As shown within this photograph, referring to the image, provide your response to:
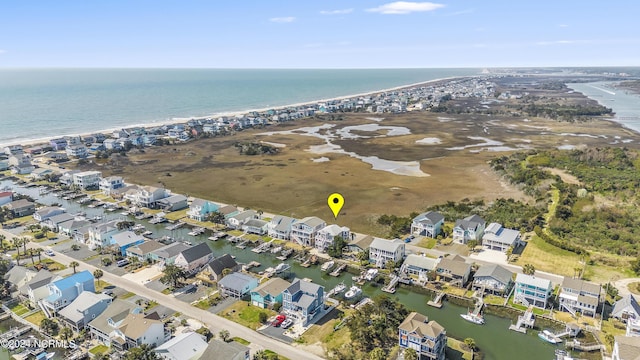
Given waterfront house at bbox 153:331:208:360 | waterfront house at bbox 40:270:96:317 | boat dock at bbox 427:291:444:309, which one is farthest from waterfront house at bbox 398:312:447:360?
waterfront house at bbox 40:270:96:317

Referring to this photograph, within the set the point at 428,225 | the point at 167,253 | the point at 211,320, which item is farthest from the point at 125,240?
the point at 428,225

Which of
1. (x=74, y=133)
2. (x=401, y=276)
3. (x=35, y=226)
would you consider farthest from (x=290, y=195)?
(x=74, y=133)

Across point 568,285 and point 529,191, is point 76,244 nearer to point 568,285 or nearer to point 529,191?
point 568,285

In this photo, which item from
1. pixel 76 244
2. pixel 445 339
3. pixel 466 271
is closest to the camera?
pixel 445 339

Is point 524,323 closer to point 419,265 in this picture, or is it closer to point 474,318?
point 474,318

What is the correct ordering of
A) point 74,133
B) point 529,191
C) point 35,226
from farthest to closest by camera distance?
point 74,133 → point 529,191 → point 35,226

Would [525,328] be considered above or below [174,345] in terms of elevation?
below

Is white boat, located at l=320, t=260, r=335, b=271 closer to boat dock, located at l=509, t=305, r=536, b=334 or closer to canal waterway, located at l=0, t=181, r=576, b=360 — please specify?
canal waterway, located at l=0, t=181, r=576, b=360
